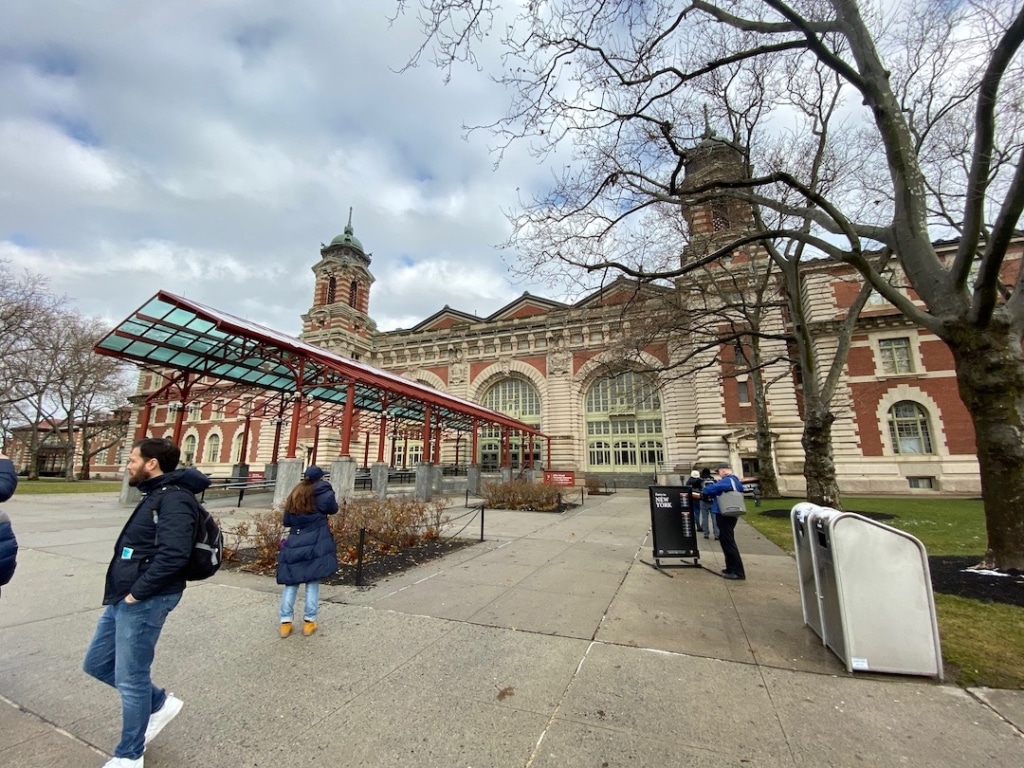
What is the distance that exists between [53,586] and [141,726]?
17.8 ft

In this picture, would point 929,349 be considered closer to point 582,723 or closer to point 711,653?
point 711,653

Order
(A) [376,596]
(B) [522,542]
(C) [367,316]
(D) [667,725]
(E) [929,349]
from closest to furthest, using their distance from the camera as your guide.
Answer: (D) [667,725] → (A) [376,596] → (B) [522,542] → (E) [929,349] → (C) [367,316]

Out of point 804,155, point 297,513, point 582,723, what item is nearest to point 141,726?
point 297,513

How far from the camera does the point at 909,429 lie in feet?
82.9

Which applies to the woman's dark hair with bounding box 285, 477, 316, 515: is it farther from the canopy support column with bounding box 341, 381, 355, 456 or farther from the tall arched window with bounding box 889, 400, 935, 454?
the tall arched window with bounding box 889, 400, 935, 454

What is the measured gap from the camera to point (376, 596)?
567cm

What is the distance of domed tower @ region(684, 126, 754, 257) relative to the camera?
10219mm

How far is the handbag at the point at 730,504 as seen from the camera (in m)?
6.70

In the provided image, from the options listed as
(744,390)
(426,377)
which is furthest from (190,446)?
(744,390)

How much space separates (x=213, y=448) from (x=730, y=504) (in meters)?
54.5

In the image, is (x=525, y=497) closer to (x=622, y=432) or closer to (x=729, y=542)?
(x=729, y=542)

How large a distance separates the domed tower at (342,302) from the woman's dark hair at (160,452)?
4487 cm

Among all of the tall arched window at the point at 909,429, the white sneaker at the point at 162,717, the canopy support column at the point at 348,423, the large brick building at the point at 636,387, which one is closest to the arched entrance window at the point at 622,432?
the large brick building at the point at 636,387

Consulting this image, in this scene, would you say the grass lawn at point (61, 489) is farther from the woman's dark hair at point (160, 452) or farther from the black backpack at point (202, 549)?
the black backpack at point (202, 549)
